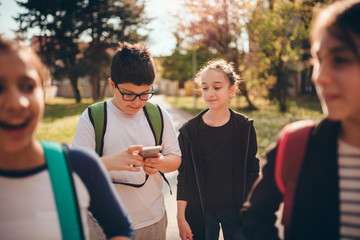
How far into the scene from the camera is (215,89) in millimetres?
3070

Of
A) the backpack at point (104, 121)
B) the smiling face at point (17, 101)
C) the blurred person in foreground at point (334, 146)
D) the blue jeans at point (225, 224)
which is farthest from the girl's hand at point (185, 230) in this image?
the smiling face at point (17, 101)

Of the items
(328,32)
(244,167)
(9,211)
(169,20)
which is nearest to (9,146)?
(9,211)

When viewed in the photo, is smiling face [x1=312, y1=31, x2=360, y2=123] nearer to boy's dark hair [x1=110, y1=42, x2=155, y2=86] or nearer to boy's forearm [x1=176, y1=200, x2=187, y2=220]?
boy's dark hair [x1=110, y1=42, x2=155, y2=86]

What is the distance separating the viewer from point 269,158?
1.37 metres

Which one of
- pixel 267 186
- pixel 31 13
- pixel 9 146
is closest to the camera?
pixel 9 146

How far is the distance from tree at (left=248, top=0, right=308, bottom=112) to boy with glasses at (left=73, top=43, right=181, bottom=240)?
14427 mm

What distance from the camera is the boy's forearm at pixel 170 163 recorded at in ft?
7.50

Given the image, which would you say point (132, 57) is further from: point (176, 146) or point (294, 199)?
point (294, 199)

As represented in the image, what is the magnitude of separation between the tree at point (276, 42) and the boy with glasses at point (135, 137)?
47.3ft

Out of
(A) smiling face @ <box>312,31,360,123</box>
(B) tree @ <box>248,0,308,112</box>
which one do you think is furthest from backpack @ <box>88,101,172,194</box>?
(B) tree @ <box>248,0,308,112</box>

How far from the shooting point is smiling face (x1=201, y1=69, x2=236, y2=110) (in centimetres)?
301

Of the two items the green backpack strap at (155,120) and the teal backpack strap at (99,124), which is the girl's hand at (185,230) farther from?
the teal backpack strap at (99,124)

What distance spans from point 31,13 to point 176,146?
103 feet

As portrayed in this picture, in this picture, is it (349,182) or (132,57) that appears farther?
(132,57)
